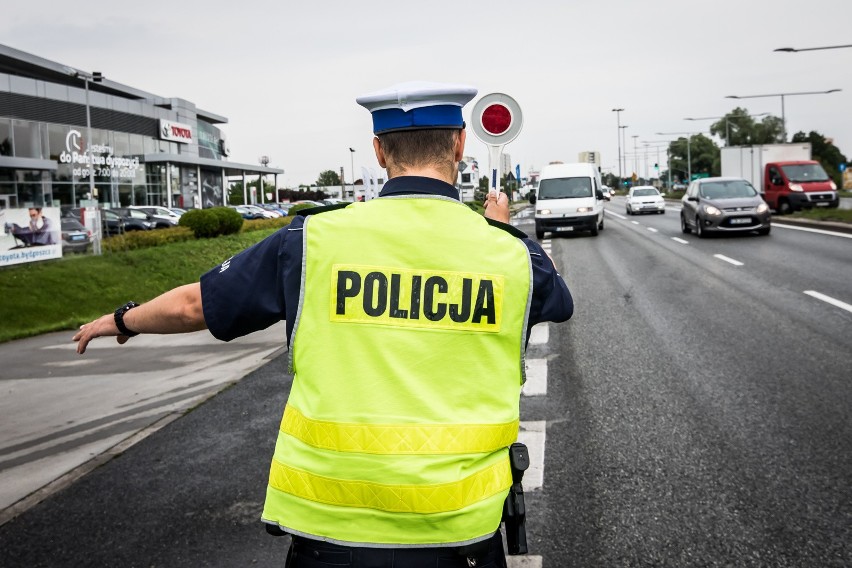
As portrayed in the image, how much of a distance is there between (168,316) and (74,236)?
20.0 meters

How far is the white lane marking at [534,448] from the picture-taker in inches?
189

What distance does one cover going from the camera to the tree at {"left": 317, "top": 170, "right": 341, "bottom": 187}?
155 meters

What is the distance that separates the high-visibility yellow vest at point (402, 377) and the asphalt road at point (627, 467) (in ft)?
6.76

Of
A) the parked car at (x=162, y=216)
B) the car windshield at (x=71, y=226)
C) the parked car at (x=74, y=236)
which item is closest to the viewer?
the parked car at (x=74, y=236)

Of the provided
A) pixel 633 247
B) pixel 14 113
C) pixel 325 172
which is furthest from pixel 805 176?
pixel 325 172

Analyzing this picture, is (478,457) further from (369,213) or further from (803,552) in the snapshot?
(803,552)

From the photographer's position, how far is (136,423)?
22.5 ft

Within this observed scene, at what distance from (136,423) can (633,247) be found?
17506mm

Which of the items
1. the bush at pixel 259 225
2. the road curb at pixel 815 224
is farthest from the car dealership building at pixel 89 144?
the road curb at pixel 815 224

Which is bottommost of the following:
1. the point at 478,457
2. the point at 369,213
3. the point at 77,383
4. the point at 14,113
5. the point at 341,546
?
the point at 77,383

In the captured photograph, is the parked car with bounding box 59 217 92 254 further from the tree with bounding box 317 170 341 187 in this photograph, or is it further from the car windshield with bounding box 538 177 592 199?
the tree with bounding box 317 170 341 187

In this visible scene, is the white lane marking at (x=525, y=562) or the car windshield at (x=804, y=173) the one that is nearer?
the white lane marking at (x=525, y=562)

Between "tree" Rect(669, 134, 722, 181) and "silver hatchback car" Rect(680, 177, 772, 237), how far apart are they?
130681 millimetres

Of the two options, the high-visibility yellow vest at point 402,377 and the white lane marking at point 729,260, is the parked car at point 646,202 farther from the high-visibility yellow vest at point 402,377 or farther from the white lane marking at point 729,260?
the high-visibility yellow vest at point 402,377
